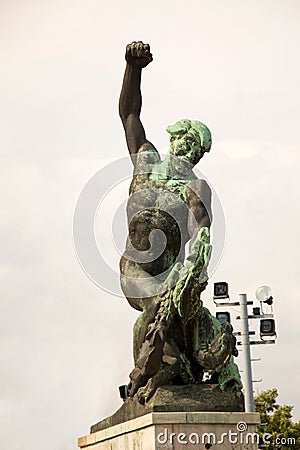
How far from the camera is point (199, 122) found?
35.9ft

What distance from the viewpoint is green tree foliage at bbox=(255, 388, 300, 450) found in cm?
2981

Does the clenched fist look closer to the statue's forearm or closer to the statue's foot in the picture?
the statue's forearm

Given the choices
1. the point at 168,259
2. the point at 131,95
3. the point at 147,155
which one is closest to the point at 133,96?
the point at 131,95

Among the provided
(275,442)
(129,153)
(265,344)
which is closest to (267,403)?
(275,442)

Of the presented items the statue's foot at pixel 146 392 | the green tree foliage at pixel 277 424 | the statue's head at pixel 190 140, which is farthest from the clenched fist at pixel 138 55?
the green tree foliage at pixel 277 424

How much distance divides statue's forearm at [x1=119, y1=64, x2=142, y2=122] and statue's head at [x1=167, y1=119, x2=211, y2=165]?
66cm

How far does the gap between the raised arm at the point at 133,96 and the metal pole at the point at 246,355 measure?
30.6 feet

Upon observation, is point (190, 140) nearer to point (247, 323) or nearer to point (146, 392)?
point (146, 392)

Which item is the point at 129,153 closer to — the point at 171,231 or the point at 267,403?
the point at 171,231

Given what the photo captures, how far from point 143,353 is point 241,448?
4.37 feet

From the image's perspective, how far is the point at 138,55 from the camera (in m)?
11.2

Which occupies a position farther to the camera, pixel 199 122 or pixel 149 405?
pixel 199 122

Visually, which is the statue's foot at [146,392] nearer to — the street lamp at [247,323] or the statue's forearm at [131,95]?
the statue's forearm at [131,95]

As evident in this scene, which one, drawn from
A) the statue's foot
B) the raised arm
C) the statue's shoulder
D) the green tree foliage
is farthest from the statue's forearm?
the green tree foliage
